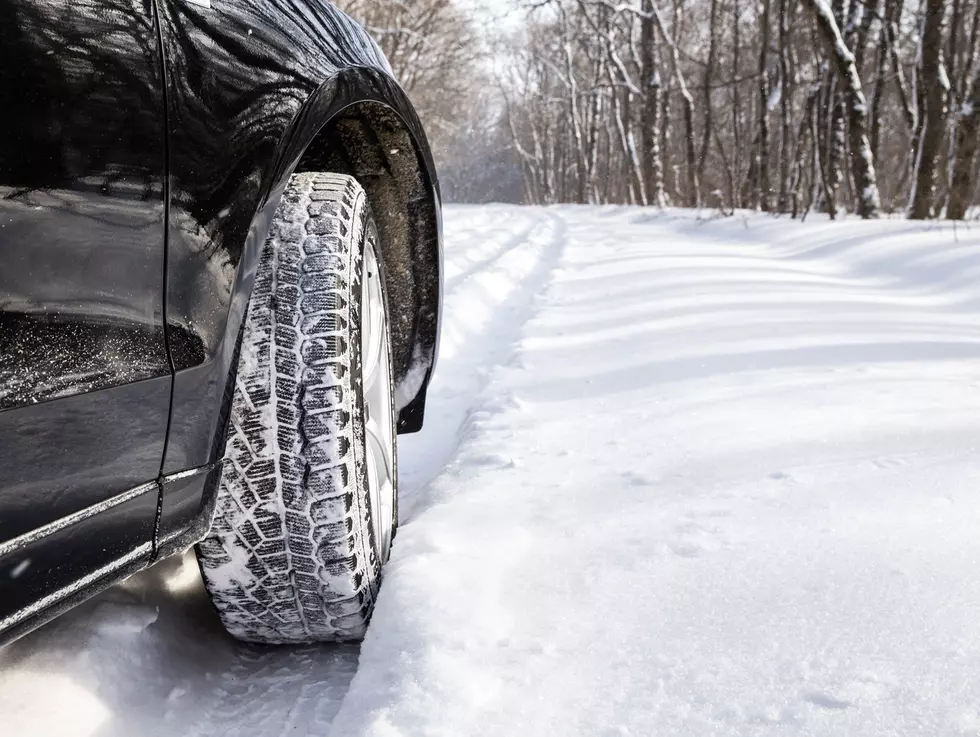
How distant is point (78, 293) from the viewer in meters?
0.72

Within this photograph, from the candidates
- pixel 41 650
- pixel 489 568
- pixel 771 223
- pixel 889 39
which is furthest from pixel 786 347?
pixel 889 39

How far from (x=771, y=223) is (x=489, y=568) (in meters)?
9.44

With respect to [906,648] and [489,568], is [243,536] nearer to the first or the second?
[489,568]

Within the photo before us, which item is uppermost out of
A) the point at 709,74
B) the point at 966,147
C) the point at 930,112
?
the point at 709,74

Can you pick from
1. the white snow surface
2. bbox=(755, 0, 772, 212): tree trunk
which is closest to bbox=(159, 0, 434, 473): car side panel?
the white snow surface

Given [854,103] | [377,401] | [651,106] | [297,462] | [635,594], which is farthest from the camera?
[651,106]

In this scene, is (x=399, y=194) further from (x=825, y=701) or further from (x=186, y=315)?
(x=825, y=701)

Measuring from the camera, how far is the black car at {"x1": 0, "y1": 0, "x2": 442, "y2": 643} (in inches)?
26.6

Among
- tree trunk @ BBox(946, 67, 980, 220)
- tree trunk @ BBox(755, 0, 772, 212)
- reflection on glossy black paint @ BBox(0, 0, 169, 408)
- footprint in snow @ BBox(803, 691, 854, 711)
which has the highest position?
tree trunk @ BBox(755, 0, 772, 212)

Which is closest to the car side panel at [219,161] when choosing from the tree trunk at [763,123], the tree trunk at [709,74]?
the tree trunk at [763,123]

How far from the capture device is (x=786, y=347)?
278 centimetres

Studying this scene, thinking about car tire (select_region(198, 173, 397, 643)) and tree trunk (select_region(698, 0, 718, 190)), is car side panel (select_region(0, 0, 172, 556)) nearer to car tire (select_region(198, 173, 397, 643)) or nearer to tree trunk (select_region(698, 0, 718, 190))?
car tire (select_region(198, 173, 397, 643))

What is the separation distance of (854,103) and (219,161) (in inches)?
417

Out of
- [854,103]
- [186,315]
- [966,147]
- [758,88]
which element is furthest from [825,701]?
[758,88]
